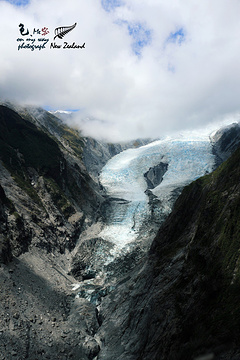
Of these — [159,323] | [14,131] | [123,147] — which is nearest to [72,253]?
[159,323]

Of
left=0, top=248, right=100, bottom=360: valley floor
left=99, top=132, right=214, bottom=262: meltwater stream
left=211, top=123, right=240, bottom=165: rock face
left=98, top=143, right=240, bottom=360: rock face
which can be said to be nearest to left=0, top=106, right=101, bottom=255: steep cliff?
left=0, top=248, right=100, bottom=360: valley floor

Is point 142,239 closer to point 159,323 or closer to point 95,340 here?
point 95,340

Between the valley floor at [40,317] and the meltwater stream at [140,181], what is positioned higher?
the meltwater stream at [140,181]

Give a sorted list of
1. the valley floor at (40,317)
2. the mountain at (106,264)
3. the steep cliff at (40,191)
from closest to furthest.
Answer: the mountain at (106,264)
the valley floor at (40,317)
the steep cliff at (40,191)

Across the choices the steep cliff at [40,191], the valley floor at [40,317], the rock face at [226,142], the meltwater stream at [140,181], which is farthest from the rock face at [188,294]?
the rock face at [226,142]

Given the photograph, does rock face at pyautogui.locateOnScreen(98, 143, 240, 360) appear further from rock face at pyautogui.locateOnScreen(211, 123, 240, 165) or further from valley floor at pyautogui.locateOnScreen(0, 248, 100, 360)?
rock face at pyautogui.locateOnScreen(211, 123, 240, 165)

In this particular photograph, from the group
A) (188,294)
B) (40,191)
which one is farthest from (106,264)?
(188,294)

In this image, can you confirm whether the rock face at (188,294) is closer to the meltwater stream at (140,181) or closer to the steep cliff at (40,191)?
the steep cliff at (40,191)
